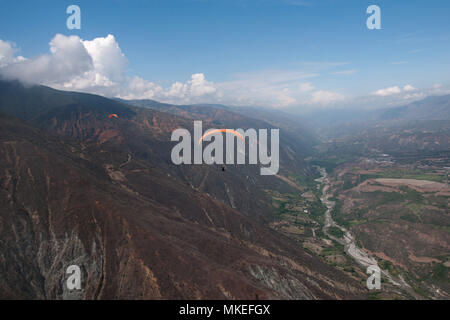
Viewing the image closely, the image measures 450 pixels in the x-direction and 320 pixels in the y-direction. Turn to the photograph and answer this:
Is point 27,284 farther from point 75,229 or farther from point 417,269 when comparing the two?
point 417,269

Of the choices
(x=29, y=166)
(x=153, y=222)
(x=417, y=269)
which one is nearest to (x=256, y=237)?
(x=153, y=222)

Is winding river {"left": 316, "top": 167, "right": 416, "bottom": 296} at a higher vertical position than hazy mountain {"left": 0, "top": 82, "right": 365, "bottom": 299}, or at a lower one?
lower
